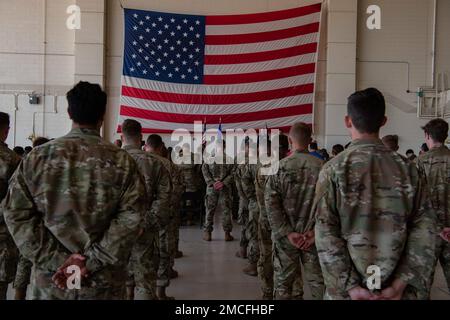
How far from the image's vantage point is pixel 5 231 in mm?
3012

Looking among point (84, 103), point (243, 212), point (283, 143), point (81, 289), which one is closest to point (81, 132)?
point (84, 103)

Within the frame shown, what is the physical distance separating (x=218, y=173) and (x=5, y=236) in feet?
13.2

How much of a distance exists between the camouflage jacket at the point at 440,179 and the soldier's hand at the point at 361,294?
2054mm

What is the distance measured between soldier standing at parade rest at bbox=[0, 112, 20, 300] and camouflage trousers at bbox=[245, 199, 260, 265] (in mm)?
2600

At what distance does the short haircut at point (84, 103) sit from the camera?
1.89m

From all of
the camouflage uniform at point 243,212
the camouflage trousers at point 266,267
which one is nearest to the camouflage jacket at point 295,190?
the camouflage trousers at point 266,267

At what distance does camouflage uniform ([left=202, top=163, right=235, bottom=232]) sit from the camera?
6.77m

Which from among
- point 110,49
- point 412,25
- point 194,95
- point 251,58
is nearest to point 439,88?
point 412,25

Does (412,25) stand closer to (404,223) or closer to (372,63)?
(372,63)

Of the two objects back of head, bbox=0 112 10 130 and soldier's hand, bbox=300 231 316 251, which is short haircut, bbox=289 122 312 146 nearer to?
soldier's hand, bbox=300 231 316 251

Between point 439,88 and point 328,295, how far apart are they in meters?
10.6

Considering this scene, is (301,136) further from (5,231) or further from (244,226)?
(244,226)

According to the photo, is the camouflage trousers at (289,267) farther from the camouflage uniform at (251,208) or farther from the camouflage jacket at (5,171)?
the camouflage jacket at (5,171)

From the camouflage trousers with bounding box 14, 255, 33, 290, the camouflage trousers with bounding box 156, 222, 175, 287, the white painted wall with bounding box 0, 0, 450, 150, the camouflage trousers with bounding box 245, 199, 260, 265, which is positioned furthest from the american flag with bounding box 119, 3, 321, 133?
the camouflage trousers with bounding box 14, 255, 33, 290
